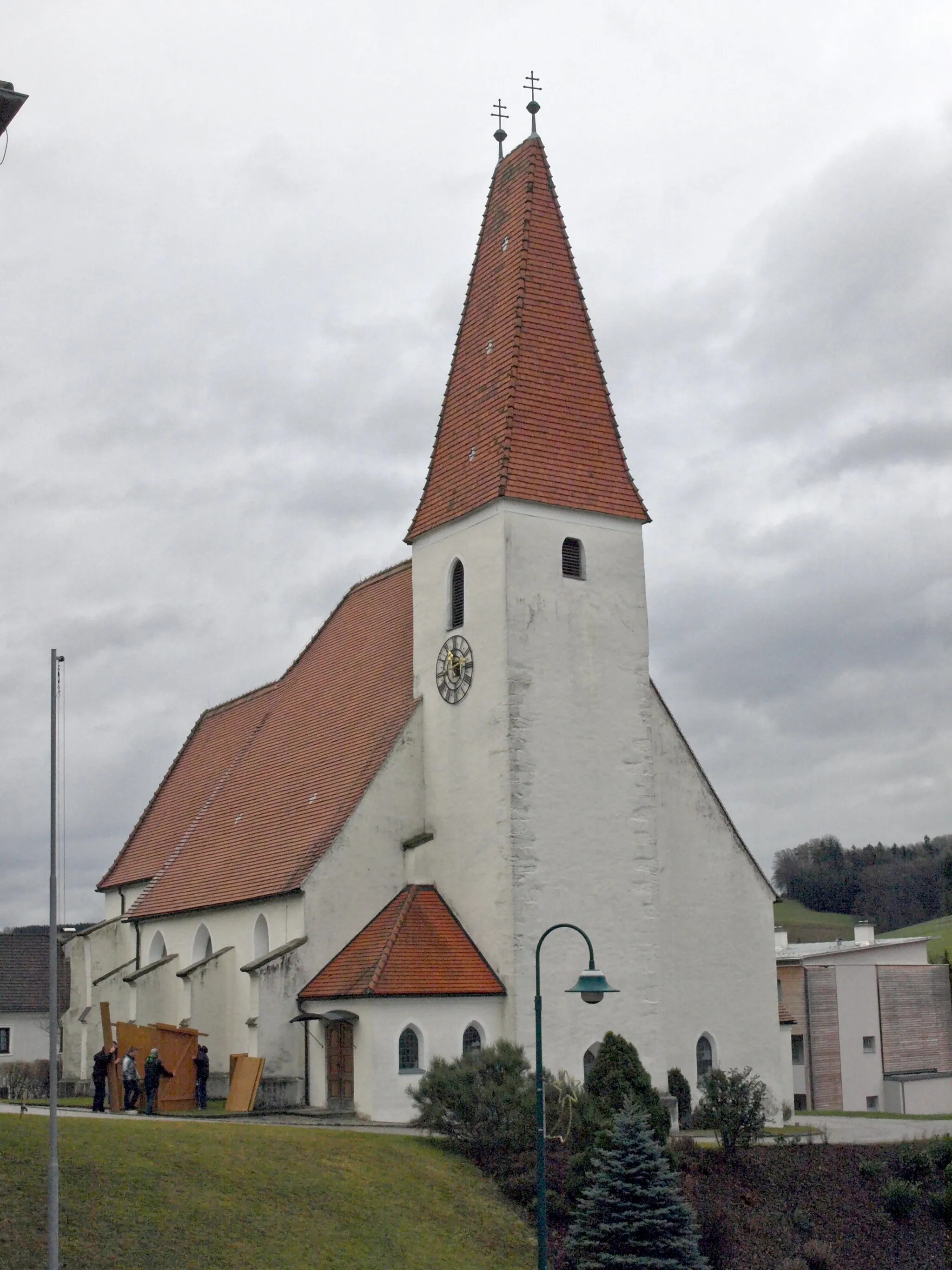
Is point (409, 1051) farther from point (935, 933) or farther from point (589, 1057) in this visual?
point (935, 933)

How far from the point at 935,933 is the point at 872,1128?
62.7 metres

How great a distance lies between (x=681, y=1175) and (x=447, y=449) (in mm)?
17910

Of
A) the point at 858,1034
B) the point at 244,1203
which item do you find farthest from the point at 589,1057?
Answer: the point at 858,1034

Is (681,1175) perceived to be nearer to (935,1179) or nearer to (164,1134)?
(935,1179)

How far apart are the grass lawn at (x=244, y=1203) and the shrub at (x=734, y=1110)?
5395mm

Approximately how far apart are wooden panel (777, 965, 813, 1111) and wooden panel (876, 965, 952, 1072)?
12.1ft

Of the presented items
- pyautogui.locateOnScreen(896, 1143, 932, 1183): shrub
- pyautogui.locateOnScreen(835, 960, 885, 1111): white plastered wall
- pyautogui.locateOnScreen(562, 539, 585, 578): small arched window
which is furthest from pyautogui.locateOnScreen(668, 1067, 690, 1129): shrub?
pyautogui.locateOnScreen(835, 960, 885, 1111): white plastered wall

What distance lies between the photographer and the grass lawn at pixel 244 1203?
22.1 metres

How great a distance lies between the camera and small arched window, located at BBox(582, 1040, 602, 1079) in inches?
1324

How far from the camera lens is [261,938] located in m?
38.7

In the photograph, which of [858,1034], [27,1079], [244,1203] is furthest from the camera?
[858,1034]

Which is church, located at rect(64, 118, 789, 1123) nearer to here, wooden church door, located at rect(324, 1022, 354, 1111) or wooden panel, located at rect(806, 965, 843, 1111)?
wooden church door, located at rect(324, 1022, 354, 1111)

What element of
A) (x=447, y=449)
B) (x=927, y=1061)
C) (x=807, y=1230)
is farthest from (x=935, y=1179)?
(x=927, y=1061)

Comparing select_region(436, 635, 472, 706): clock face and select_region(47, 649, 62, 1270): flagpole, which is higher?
select_region(436, 635, 472, 706): clock face
